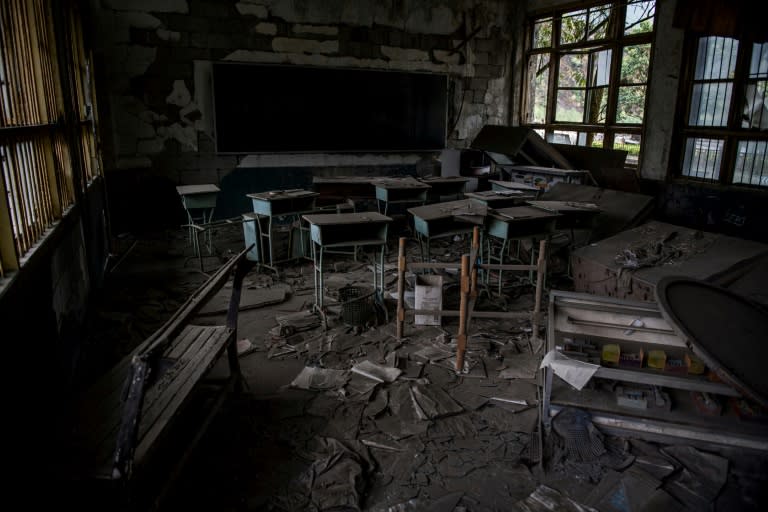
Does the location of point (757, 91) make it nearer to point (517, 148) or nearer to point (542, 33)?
point (517, 148)

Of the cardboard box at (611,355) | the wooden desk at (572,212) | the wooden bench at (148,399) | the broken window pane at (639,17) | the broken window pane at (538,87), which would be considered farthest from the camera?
the broken window pane at (538,87)

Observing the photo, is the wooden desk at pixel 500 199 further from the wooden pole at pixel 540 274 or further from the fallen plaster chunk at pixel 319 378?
the fallen plaster chunk at pixel 319 378

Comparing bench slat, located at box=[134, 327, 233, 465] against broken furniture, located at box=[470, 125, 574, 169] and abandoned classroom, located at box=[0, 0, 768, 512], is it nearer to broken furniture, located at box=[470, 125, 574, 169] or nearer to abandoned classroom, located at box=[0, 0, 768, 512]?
abandoned classroom, located at box=[0, 0, 768, 512]

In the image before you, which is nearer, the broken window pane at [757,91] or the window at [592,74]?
the broken window pane at [757,91]

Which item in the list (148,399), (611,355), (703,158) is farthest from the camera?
(703,158)

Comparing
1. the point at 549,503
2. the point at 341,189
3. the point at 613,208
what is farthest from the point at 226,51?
the point at 549,503

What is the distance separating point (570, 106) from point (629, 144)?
1.32 m

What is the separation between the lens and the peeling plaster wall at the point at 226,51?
23.4ft

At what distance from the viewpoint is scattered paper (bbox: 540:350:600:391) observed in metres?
2.69

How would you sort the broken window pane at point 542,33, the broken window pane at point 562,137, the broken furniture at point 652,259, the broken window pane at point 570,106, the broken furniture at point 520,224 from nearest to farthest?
the broken furniture at point 652,259 < the broken furniture at point 520,224 < the broken window pane at point 570,106 < the broken window pane at point 562,137 < the broken window pane at point 542,33

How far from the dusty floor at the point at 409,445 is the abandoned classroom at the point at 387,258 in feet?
0.06

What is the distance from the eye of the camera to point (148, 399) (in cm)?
238

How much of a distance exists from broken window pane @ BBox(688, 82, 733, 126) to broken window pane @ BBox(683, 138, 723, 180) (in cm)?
23

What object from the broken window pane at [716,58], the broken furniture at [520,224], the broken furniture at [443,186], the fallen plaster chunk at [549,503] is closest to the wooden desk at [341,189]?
the broken furniture at [443,186]
